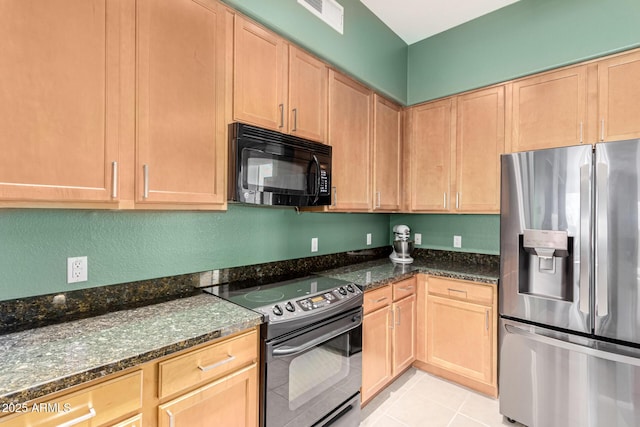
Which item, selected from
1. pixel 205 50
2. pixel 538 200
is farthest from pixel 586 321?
pixel 205 50

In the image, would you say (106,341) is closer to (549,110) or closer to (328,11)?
(328,11)

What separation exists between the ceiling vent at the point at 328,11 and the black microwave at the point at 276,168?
0.93 meters

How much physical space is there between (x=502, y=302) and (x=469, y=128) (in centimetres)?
149

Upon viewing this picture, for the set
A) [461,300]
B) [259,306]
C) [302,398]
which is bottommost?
[302,398]

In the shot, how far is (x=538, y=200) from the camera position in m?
1.96

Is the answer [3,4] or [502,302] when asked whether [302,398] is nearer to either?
[502,302]

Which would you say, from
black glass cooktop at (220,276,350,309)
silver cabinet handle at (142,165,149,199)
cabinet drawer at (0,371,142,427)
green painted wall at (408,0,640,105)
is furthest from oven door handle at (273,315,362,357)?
green painted wall at (408,0,640,105)

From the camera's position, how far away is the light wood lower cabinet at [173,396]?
89 cm

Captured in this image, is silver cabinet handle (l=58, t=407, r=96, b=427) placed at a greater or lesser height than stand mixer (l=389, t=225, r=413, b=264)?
lesser

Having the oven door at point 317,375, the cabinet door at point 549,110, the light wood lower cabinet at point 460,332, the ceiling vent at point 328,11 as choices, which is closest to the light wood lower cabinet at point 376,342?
the oven door at point 317,375

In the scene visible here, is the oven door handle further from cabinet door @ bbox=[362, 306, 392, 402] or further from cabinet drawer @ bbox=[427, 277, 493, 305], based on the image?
cabinet drawer @ bbox=[427, 277, 493, 305]

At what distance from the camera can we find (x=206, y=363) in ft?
4.01

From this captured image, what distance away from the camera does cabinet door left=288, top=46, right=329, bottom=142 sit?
6.45 ft

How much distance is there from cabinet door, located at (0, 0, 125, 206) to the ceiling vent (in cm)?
127
